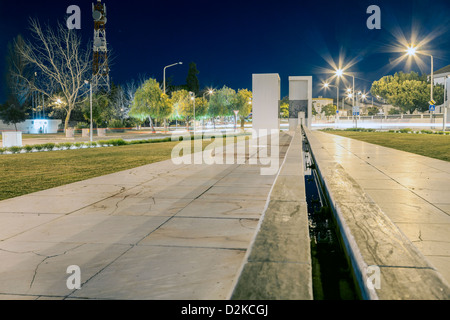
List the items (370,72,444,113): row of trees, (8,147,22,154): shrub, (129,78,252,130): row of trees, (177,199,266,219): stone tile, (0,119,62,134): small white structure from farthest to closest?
(370,72,444,113): row of trees < (0,119,62,134): small white structure < (129,78,252,130): row of trees < (8,147,22,154): shrub < (177,199,266,219): stone tile

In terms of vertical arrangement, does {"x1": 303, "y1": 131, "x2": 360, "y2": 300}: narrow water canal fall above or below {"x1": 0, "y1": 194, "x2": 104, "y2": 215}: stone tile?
below

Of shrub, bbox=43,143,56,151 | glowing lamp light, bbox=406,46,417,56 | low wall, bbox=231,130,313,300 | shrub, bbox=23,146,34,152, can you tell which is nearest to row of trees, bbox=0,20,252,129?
shrub, bbox=43,143,56,151

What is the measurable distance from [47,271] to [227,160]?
421 inches

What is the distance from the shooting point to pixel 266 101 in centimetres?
4538

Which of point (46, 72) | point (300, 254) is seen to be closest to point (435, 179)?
point (300, 254)

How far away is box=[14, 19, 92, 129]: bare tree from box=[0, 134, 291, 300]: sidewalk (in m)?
35.5

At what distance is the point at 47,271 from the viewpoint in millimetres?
3740

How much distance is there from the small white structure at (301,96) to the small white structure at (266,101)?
740 cm

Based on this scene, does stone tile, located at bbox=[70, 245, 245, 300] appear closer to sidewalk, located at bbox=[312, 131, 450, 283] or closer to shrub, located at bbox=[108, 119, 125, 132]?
sidewalk, located at bbox=[312, 131, 450, 283]

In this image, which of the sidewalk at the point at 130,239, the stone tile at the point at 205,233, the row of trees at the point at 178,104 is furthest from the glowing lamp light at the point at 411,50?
the stone tile at the point at 205,233

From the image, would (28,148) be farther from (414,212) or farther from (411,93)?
(411,93)

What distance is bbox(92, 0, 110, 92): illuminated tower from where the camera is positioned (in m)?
42.3
